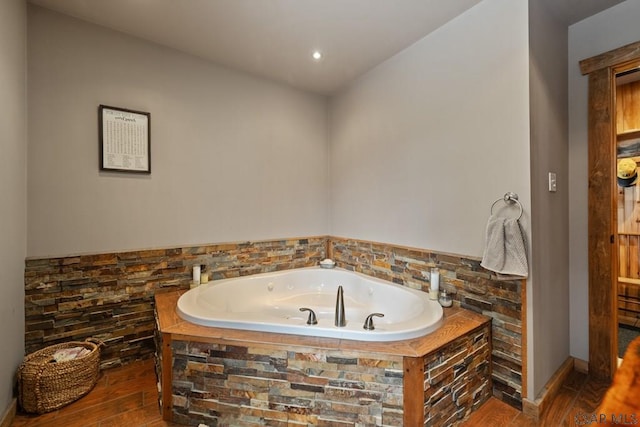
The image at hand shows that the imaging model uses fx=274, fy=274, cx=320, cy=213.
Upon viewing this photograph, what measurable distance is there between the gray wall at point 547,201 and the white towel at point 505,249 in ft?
0.34

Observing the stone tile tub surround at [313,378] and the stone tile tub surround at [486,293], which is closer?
the stone tile tub surround at [313,378]

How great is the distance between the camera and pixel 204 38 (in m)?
2.23

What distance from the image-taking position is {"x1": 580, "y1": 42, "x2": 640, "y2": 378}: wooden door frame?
6.15 feet

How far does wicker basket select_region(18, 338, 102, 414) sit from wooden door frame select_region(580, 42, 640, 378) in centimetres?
346

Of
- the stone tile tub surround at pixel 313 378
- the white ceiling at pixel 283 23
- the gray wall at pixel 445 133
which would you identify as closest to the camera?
the stone tile tub surround at pixel 313 378

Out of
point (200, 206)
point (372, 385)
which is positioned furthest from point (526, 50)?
point (200, 206)

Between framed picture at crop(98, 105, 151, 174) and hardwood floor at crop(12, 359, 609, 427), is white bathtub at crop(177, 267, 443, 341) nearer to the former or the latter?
hardwood floor at crop(12, 359, 609, 427)

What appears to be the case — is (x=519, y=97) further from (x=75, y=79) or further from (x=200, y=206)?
(x=75, y=79)

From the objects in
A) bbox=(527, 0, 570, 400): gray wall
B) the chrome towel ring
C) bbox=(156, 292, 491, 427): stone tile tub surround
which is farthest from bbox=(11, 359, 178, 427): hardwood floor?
the chrome towel ring

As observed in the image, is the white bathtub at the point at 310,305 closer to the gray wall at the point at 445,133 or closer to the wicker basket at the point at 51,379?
the gray wall at the point at 445,133

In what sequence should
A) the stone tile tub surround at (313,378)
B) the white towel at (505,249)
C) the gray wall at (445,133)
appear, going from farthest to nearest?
the gray wall at (445,133), the white towel at (505,249), the stone tile tub surround at (313,378)

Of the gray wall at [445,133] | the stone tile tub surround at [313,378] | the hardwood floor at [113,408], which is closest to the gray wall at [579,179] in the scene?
the gray wall at [445,133]

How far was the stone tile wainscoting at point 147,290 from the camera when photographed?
1.77 meters

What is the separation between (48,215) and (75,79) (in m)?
1.00
